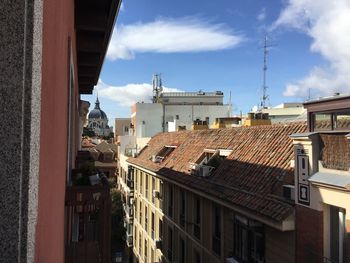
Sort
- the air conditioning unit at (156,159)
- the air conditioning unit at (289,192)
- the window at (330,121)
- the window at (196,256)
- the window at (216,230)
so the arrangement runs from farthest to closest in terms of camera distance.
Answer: the air conditioning unit at (156,159) → the window at (196,256) → the window at (216,230) → the air conditioning unit at (289,192) → the window at (330,121)

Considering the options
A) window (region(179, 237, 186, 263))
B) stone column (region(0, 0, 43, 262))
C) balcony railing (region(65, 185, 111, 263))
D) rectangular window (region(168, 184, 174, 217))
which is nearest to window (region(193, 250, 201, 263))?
window (region(179, 237, 186, 263))

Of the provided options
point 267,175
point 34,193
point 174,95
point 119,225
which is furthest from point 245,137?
point 174,95

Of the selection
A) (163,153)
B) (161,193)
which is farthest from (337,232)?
(163,153)

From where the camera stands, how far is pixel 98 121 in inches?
5468

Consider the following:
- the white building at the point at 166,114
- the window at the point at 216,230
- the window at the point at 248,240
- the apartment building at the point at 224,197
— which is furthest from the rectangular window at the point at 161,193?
the white building at the point at 166,114

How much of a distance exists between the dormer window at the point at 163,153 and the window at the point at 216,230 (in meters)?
10.0

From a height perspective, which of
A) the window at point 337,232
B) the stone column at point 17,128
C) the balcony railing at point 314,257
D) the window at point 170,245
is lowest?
the window at point 170,245

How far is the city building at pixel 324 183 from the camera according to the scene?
8.32 m

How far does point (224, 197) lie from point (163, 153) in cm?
1336

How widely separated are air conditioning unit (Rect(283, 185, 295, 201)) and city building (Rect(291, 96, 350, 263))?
0.42m

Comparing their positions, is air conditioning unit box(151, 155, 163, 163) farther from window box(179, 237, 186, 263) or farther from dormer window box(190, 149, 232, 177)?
window box(179, 237, 186, 263)

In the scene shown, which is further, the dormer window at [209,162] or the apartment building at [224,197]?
the dormer window at [209,162]

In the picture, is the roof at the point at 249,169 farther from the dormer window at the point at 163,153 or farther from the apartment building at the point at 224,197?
the dormer window at the point at 163,153

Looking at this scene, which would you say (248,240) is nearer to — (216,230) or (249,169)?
(249,169)
